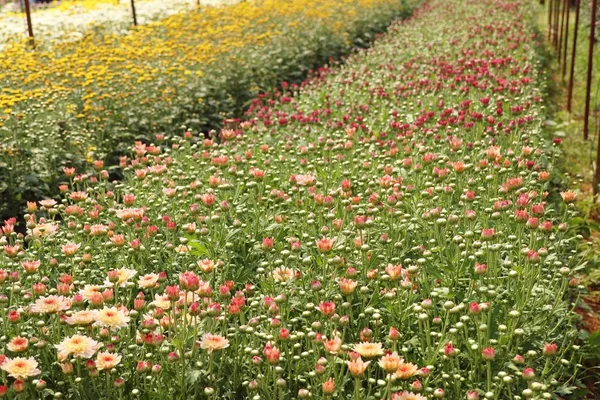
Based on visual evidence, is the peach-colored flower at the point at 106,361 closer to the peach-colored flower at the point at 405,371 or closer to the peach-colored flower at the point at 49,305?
the peach-colored flower at the point at 49,305

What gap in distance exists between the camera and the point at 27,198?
18.2ft

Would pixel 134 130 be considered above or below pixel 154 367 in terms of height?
below

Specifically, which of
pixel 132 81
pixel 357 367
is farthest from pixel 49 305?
pixel 132 81

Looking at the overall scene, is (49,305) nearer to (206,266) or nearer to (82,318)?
(82,318)

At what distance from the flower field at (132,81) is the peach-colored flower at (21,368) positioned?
329cm

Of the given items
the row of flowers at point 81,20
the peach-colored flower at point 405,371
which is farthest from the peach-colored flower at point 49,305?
the row of flowers at point 81,20

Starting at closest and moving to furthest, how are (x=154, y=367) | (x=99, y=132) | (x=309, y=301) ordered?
(x=154, y=367) → (x=309, y=301) → (x=99, y=132)

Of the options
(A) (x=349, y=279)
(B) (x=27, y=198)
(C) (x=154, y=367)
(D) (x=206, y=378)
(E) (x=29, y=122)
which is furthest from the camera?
(E) (x=29, y=122)

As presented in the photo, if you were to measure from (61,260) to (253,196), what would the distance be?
3.14 ft

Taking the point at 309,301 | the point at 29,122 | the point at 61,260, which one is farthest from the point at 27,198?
the point at 309,301

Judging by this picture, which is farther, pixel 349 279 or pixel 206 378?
pixel 349 279

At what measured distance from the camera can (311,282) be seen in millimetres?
2951

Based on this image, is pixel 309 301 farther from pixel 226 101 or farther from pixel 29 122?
pixel 226 101

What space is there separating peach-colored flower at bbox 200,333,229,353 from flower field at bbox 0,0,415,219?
136 inches
